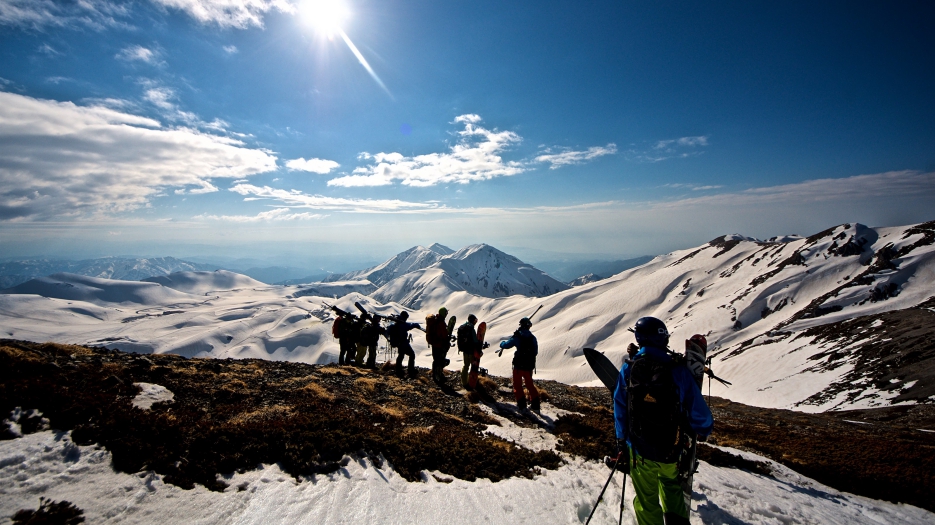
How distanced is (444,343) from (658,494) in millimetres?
13530

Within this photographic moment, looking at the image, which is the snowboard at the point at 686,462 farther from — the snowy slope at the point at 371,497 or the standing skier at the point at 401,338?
the standing skier at the point at 401,338

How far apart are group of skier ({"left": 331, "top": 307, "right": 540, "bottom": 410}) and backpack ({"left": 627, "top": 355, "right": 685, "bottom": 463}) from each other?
24.8 ft

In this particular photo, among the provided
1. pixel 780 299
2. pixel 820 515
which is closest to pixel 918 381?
pixel 820 515

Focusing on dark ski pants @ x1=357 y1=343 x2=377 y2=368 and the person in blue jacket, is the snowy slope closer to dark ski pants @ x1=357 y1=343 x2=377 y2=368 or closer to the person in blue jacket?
the person in blue jacket

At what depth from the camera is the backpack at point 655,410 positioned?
6.25 metres

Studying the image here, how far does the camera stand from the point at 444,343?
63.1 ft

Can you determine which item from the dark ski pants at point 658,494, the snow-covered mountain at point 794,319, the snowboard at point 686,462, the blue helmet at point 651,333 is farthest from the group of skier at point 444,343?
the snow-covered mountain at point 794,319

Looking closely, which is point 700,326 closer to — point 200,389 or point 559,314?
point 559,314

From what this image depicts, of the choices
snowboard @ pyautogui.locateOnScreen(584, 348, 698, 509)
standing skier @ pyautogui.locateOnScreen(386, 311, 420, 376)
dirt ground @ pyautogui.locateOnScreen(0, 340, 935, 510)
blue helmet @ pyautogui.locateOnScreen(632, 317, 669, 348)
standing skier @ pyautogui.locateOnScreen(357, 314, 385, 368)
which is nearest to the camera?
blue helmet @ pyautogui.locateOnScreen(632, 317, 669, 348)

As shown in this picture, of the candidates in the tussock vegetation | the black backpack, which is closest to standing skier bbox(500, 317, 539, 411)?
the tussock vegetation

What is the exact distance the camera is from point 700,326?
96312mm

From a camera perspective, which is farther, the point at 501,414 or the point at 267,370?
the point at 267,370

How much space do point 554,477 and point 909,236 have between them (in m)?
142

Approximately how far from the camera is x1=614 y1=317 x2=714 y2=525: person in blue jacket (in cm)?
623
